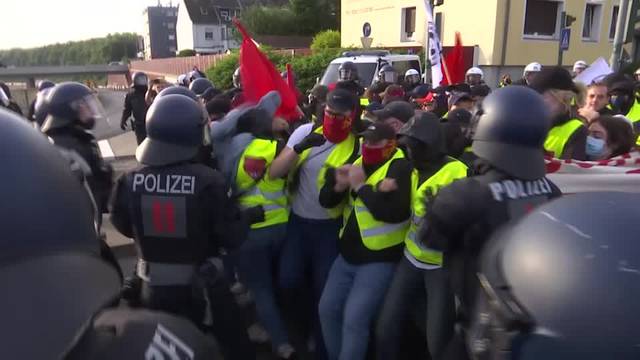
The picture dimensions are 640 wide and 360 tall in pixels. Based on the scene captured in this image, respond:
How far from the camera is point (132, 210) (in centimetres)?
283

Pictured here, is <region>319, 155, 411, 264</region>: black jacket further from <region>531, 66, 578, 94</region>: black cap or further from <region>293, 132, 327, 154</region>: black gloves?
<region>531, 66, 578, 94</region>: black cap

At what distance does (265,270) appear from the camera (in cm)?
379

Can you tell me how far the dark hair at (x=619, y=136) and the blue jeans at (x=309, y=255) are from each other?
2071 mm

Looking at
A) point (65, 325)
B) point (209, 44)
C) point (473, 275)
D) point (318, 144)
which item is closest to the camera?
point (65, 325)

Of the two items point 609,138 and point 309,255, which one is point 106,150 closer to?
point 309,255

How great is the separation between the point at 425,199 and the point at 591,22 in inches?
1110

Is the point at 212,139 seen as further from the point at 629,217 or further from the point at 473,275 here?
the point at 629,217

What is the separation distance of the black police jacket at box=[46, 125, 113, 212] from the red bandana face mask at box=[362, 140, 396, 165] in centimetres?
193

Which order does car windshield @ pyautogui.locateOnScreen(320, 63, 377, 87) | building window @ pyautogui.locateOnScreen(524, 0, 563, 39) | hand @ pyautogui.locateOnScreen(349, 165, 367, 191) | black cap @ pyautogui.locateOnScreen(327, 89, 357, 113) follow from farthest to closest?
building window @ pyautogui.locateOnScreen(524, 0, 563, 39) < car windshield @ pyautogui.locateOnScreen(320, 63, 377, 87) < black cap @ pyautogui.locateOnScreen(327, 89, 357, 113) < hand @ pyautogui.locateOnScreen(349, 165, 367, 191)

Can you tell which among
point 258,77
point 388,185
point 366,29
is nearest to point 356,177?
point 388,185

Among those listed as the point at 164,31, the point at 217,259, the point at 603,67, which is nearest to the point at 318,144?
the point at 217,259

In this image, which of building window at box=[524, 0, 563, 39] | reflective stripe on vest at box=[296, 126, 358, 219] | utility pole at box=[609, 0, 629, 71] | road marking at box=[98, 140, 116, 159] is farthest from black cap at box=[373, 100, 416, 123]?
building window at box=[524, 0, 563, 39]

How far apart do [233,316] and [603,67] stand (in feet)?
16.7

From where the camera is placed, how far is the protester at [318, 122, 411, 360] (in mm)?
3070
